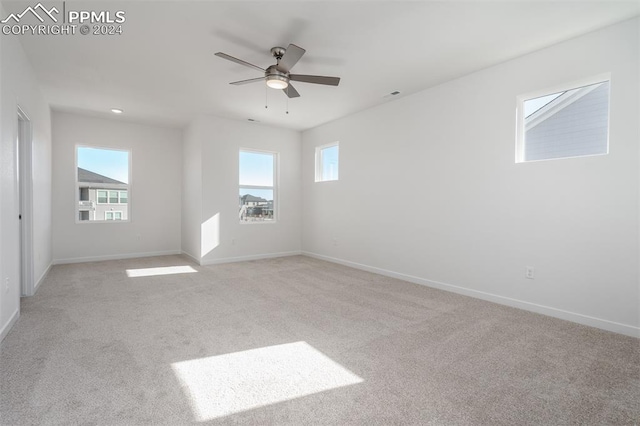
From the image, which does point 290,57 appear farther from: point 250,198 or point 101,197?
point 101,197

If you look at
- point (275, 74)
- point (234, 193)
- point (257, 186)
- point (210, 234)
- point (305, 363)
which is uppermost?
point (275, 74)

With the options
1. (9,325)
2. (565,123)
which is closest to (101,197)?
(9,325)

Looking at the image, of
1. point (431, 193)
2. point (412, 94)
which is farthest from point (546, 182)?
point (412, 94)

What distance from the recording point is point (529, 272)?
3289 mm

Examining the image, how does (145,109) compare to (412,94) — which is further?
(145,109)

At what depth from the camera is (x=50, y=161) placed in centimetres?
527

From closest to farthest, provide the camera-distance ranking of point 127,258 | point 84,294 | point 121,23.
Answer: point 121,23, point 84,294, point 127,258

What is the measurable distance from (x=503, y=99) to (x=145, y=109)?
544 cm

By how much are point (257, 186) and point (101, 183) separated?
9.90ft

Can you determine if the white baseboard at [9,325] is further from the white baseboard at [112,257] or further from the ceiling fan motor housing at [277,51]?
the ceiling fan motor housing at [277,51]

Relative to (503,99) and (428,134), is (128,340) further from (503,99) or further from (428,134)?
(503,99)

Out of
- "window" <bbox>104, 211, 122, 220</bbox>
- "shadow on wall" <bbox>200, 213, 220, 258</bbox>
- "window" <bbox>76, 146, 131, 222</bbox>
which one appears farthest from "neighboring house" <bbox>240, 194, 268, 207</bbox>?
"window" <bbox>104, 211, 122, 220</bbox>

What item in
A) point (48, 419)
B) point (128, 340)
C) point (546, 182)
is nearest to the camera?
point (48, 419)

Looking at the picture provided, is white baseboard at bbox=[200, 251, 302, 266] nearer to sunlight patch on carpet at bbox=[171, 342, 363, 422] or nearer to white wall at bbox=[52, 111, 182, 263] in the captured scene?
white wall at bbox=[52, 111, 182, 263]
